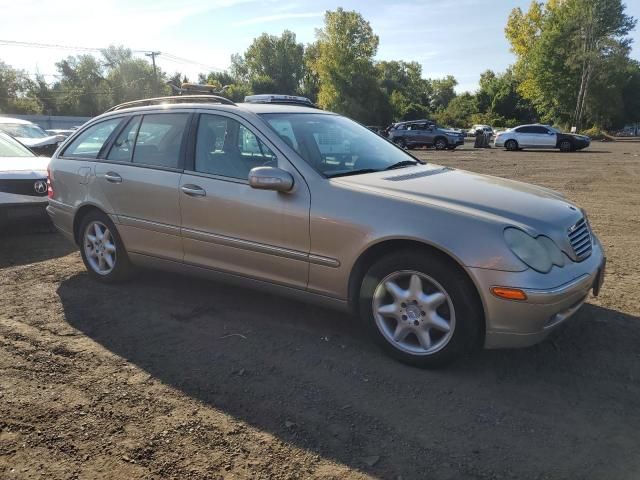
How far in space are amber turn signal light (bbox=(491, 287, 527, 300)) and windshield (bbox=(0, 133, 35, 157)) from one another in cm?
714

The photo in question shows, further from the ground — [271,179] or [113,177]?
[271,179]

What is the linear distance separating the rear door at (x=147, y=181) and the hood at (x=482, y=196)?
5.08ft

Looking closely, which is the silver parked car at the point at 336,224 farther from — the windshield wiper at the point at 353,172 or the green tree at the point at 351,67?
the green tree at the point at 351,67

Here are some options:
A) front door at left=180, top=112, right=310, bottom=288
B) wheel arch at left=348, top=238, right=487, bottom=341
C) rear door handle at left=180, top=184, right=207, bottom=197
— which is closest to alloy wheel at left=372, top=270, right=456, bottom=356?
wheel arch at left=348, top=238, right=487, bottom=341

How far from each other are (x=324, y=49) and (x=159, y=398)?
62150mm

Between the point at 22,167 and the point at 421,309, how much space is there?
19.5 ft

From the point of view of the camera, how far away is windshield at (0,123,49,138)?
11.8 metres

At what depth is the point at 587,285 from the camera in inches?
131

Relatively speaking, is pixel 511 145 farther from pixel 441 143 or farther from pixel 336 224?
pixel 336 224

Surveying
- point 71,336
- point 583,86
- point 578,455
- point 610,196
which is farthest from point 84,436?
point 583,86

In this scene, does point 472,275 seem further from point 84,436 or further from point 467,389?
point 84,436

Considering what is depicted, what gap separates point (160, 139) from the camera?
4590 millimetres

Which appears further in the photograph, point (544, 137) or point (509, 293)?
point (544, 137)

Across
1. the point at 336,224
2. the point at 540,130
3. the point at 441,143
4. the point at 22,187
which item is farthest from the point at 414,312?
the point at 441,143
